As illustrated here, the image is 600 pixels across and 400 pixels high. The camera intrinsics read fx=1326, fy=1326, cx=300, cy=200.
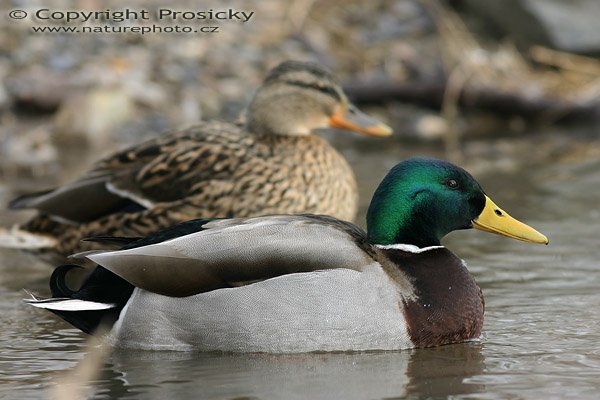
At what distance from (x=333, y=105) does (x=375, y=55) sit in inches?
218

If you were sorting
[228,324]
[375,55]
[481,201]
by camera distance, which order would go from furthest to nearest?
[375,55] < [481,201] < [228,324]

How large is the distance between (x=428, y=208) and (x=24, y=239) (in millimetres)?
2540

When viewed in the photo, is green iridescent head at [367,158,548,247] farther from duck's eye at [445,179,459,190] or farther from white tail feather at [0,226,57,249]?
white tail feather at [0,226,57,249]

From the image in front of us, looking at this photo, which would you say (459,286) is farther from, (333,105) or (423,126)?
(423,126)

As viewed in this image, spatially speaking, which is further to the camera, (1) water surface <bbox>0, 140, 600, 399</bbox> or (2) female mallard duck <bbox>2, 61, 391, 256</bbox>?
(2) female mallard duck <bbox>2, 61, 391, 256</bbox>

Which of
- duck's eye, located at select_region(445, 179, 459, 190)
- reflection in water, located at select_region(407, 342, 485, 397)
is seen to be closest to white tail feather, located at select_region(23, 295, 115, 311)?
reflection in water, located at select_region(407, 342, 485, 397)

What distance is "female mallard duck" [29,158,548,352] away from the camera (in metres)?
5.50

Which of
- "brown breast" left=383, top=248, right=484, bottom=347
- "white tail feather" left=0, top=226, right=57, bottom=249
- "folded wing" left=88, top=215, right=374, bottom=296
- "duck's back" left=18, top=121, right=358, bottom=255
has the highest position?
"duck's back" left=18, top=121, right=358, bottom=255

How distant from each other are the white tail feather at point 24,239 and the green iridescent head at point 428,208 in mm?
2231

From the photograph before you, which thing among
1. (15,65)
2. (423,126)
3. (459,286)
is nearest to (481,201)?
(459,286)

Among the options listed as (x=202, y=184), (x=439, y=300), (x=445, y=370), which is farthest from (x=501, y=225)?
(x=202, y=184)

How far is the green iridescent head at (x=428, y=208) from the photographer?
5898 mm

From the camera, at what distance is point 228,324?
5.54 metres

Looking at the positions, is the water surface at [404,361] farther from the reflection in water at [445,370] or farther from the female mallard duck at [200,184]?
the female mallard duck at [200,184]
